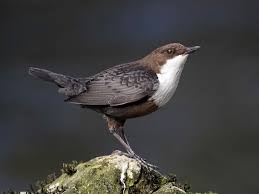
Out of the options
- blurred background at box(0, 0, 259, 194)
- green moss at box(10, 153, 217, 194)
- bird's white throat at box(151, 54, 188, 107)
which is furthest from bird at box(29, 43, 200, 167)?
blurred background at box(0, 0, 259, 194)

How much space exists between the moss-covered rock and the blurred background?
15.7 feet

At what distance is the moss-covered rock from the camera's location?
4.32m

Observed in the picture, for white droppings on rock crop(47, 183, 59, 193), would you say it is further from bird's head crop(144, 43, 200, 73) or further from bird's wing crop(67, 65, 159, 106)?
bird's head crop(144, 43, 200, 73)

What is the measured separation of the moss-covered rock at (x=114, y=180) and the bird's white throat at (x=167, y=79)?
2.50 feet

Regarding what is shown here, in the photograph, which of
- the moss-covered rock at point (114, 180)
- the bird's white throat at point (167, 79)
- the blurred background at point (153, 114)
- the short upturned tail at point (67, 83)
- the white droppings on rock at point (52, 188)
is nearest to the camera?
the moss-covered rock at point (114, 180)

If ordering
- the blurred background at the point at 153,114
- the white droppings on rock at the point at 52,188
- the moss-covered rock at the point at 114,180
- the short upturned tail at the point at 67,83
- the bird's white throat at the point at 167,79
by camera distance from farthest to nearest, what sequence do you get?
the blurred background at the point at 153,114 → the short upturned tail at the point at 67,83 → the bird's white throat at the point at 167,79 → the white droppings on rock at the point at 52,188 → the moss-covered rock at the point at 114,180

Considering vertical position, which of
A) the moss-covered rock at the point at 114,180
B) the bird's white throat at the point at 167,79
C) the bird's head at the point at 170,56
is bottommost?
the moss-covered rock at the point at 114,180

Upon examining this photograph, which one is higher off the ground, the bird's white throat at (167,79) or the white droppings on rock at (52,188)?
the bird's white throat at (167,79)

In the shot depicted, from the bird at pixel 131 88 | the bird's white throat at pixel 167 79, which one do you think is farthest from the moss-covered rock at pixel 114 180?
the bird's white throat at pixel 167 79

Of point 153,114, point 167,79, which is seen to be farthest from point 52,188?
point 153,114

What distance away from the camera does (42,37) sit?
13.9 metres

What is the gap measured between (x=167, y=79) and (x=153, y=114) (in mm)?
6074

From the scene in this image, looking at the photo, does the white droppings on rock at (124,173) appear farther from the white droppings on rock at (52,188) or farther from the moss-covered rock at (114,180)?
the white droppings on rock at (52,188)

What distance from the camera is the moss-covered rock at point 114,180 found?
170 inches
